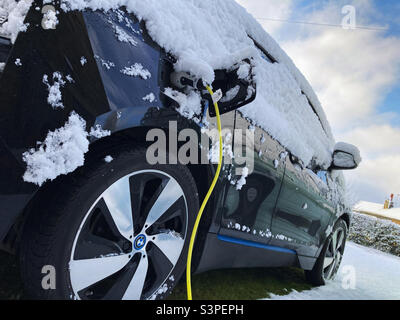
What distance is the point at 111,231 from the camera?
110 centimetres

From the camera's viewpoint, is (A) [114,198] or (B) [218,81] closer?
(A) [114,198]

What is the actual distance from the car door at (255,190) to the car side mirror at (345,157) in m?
1.18

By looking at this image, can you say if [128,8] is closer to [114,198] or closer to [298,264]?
[114,198]

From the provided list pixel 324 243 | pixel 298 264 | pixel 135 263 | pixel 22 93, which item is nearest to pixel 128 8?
pixel 22 93

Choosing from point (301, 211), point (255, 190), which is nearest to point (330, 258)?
point (301, 211)

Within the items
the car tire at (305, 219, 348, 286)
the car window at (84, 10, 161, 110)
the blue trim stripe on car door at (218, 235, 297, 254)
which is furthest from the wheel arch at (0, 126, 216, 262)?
the car tire at (305, 219, 348, 286)

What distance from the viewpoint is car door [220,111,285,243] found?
4.98 feet

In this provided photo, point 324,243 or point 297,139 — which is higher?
point 297,139

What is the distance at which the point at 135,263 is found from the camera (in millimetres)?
1166

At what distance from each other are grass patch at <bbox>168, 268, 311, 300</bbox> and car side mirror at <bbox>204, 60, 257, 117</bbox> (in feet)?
3.53

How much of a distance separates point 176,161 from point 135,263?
17.1 inches

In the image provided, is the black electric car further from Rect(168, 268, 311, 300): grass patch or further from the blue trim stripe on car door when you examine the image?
Rect(168, 268, 311, 300): grass patch

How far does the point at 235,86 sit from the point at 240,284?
1.58 metres

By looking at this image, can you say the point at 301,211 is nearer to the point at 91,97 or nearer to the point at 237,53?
the point at 237,53
